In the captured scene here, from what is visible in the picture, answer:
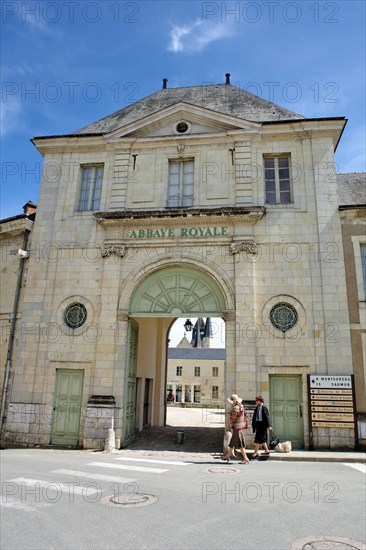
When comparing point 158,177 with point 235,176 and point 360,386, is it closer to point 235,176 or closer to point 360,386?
point 235,176

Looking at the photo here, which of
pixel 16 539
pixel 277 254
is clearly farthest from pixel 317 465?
pixel 16 539

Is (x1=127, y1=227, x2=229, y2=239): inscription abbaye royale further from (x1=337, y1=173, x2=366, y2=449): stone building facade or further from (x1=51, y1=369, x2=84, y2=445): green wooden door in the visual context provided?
(x1=51, y1=369, x2=84, y2=445): green wooden door

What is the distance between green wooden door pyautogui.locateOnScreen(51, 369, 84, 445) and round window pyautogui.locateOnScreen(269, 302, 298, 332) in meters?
5.74

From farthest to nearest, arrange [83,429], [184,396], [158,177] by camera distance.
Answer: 1. [184,396]
2. [158,177]
3. [83,429]

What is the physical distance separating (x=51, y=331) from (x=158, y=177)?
19.2 ft

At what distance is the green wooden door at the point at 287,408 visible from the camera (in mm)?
10906

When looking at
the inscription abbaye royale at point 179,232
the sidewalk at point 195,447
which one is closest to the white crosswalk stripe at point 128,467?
the sidewalk at point 195,447

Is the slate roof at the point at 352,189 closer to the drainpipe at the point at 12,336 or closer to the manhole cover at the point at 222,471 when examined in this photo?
the manhole cover at the point at 222,471

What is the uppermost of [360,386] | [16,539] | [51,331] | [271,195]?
[271,195]

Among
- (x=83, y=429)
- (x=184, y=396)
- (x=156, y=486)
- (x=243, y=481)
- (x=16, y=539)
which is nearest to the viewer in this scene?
(x=16, y=539)

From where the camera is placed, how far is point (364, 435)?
413 inches

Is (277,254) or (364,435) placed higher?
(277,254)

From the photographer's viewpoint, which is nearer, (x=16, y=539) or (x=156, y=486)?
(x=16, y=539)

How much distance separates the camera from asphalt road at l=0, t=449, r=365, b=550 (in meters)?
4.29
